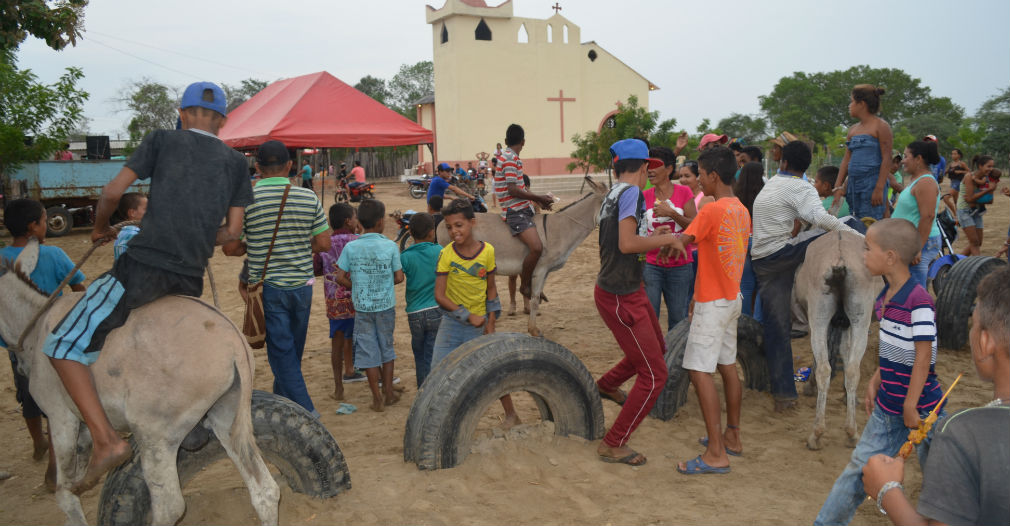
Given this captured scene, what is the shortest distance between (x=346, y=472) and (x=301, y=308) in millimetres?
1492

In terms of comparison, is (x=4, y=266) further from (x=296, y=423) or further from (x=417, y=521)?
(x=417, y=521)

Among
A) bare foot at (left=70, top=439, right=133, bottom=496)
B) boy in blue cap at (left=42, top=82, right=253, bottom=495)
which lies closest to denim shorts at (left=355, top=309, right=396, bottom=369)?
boy in blue cap at (left=42, top=82, right=253, bottom=495)

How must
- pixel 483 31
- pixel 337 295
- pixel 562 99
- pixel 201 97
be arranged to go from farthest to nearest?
pixel 562 99 → pixel 483 31 → pixel 337 295 → pixel 201 97

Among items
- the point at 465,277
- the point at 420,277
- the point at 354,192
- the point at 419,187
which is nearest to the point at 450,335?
the point at 465,277

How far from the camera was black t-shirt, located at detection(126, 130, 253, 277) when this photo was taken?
3.25m

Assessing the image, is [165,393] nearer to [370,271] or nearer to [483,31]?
[370,271]

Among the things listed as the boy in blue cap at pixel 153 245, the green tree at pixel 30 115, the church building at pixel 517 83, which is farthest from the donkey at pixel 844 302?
the church building at pixel 517 83

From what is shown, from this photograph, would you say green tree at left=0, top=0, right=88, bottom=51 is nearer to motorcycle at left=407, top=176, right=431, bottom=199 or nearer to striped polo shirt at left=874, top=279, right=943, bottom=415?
striped polo shirt at left=874, top=279, right=943, bottom=415

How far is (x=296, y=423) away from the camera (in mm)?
3789

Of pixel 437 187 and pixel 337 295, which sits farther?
pixel 437 187

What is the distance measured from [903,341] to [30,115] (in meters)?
17.7

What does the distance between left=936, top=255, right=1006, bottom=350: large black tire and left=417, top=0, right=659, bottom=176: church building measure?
24345 millimetres

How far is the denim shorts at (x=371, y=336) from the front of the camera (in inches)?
223

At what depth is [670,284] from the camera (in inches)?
259
